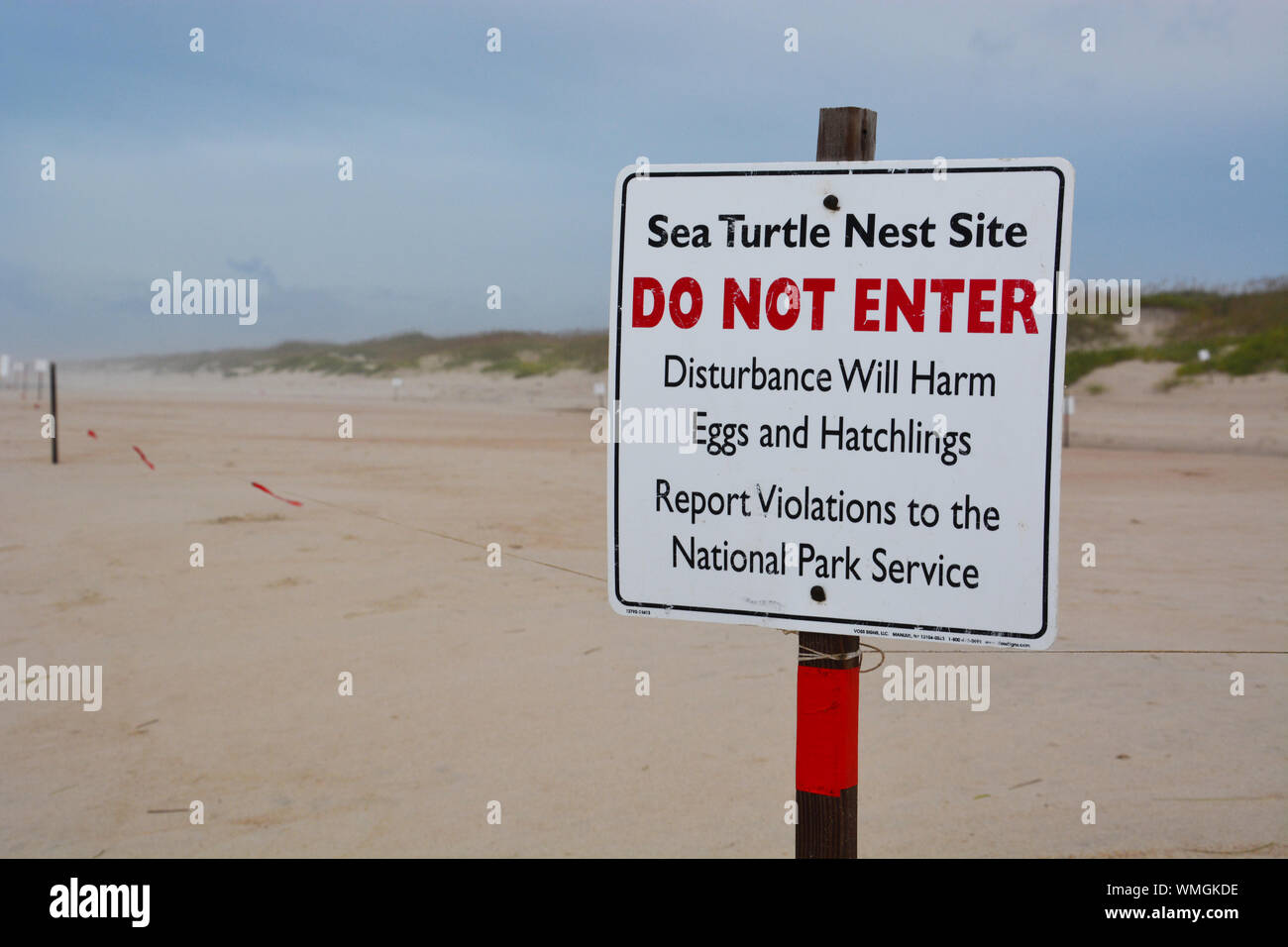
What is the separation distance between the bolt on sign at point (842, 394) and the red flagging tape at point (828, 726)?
0.45 ft

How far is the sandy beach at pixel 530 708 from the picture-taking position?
3.95 m

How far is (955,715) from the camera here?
16.8 feet

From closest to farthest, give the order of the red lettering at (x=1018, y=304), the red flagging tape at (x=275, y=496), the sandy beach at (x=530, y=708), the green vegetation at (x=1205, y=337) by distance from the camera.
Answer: the red lettering at (x=1018, y=304) < the sandy beach at (x=530, y=708) < the red flagging tape at (x=275, y=496) < the green vegetation at (x=1205, y=337)

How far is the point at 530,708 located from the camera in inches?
204

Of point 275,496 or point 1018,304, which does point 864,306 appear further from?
point 275,496

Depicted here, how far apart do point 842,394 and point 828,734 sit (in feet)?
2.26

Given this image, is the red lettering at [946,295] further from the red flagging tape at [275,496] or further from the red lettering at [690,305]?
the red flagging tape at [275,496]

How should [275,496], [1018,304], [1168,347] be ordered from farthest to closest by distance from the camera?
[1168,347] → [275,496] → [1018,304]

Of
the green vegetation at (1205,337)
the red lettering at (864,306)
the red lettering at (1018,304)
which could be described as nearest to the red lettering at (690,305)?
the red lettering at (864,306)

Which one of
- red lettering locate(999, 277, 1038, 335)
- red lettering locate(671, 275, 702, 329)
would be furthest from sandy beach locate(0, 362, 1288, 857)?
red lettering locate(999, 277, 1038, 335)

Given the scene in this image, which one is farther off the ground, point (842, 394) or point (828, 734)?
point (842, 394)

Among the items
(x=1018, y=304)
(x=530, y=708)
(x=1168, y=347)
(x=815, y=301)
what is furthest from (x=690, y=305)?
(x=1168, y=347)
